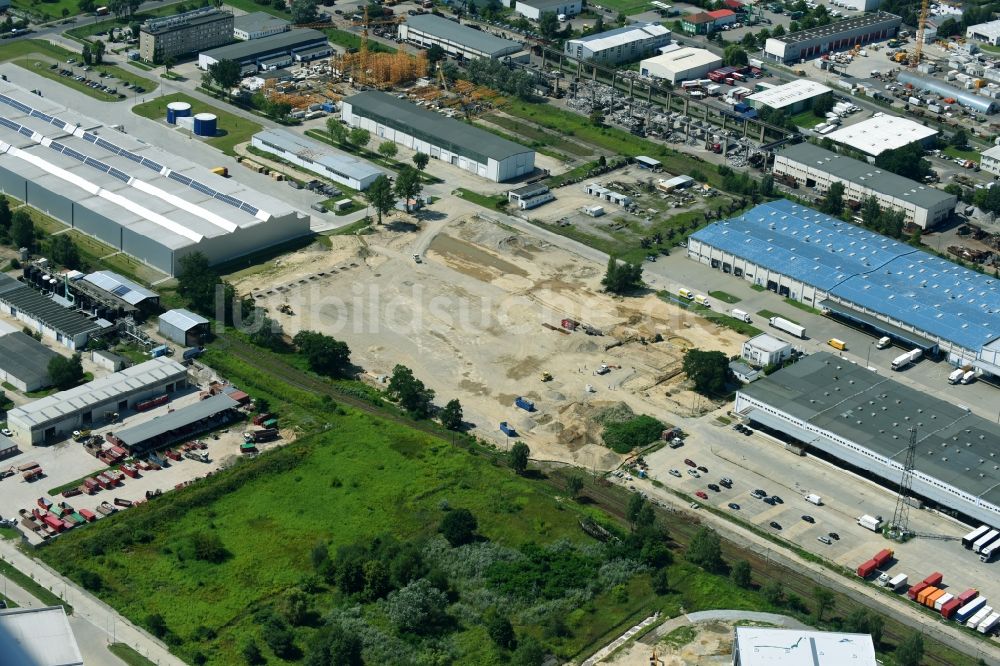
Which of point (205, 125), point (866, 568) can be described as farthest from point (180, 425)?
point (205, 125)

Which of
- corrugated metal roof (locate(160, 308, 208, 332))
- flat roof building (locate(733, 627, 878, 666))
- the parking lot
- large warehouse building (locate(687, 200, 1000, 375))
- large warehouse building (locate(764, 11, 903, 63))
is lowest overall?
corrugated metal roof (locate(160, 308, 208, 332))

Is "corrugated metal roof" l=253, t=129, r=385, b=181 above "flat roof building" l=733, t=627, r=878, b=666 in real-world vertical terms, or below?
below

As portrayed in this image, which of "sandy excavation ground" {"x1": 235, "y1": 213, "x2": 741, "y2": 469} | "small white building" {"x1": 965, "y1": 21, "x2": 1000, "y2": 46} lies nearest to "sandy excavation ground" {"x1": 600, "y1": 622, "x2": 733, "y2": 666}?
"sandy excavation ground" {"x1": 235, "y1": 213, "x2": 741, "y2": 469}

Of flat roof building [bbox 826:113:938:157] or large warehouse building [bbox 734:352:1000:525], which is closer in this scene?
large warehouse building [bbox 734:352:1000:525]

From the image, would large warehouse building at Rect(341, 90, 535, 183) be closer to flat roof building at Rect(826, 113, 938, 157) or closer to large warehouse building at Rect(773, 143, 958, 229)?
large warehouse building at Rect(773, 143, 958, 229)

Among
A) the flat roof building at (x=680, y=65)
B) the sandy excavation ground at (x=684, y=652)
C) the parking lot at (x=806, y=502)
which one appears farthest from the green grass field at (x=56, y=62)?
the sandy excavation ground at (x=684, y=652)

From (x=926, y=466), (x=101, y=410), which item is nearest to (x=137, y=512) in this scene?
(x=101, y=410)

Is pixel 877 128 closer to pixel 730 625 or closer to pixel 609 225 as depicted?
pixel 609 225
